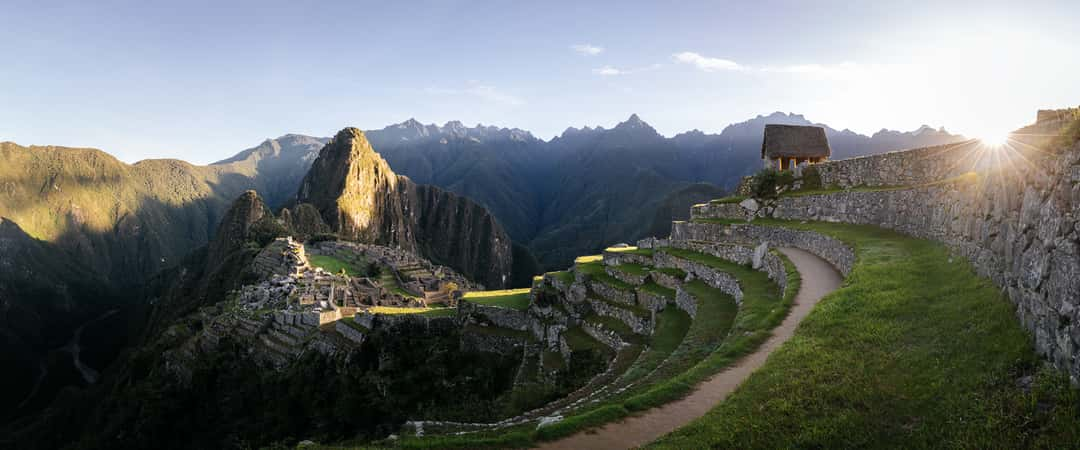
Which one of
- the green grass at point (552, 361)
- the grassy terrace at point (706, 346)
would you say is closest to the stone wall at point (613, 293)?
the green grass at point (552, 361)

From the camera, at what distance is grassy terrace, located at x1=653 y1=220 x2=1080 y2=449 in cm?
540

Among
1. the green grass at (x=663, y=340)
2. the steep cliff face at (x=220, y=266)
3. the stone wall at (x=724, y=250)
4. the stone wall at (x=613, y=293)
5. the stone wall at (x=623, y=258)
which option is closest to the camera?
the green grass at (x=663, y=340)

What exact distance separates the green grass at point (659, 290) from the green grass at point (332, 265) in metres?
57.5

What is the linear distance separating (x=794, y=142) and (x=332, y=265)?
6557 centimetres

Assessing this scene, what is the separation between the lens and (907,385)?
22.5 ft

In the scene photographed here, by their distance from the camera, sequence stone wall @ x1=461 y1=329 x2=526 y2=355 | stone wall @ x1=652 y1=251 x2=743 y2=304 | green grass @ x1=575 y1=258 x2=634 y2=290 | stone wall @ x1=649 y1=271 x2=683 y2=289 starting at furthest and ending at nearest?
stone wall @ x1=461 y1=329 x2=526 y2=355
green grass @ x1=575 y1=258 x2=634 y2=290
stone wall @ x1=649 y1=271 x2=683 y2=289
stone wall @ x1=652 y1=251 x2=743 y2=304

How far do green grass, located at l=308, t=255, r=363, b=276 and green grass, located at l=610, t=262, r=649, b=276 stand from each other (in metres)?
52.8

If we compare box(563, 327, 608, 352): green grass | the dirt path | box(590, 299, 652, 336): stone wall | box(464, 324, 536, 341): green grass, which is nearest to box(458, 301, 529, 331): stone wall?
box(464, 324, 536, 341): green grass

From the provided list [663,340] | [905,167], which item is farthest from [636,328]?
[905,167]

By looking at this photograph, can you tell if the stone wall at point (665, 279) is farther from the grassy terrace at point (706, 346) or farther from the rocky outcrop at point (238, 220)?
Result: the rocky outcrop at point (238, 220)

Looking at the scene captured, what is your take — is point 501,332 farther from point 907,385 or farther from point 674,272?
point 907,385

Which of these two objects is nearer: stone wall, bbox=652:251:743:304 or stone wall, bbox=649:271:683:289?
stone wall, bbox=652:251:743:304

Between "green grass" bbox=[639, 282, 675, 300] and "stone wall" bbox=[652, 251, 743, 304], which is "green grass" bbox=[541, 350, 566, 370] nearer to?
"green grass" bbox=[639, 282, 675, 300]

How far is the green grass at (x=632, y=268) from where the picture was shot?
27703 millimetres
